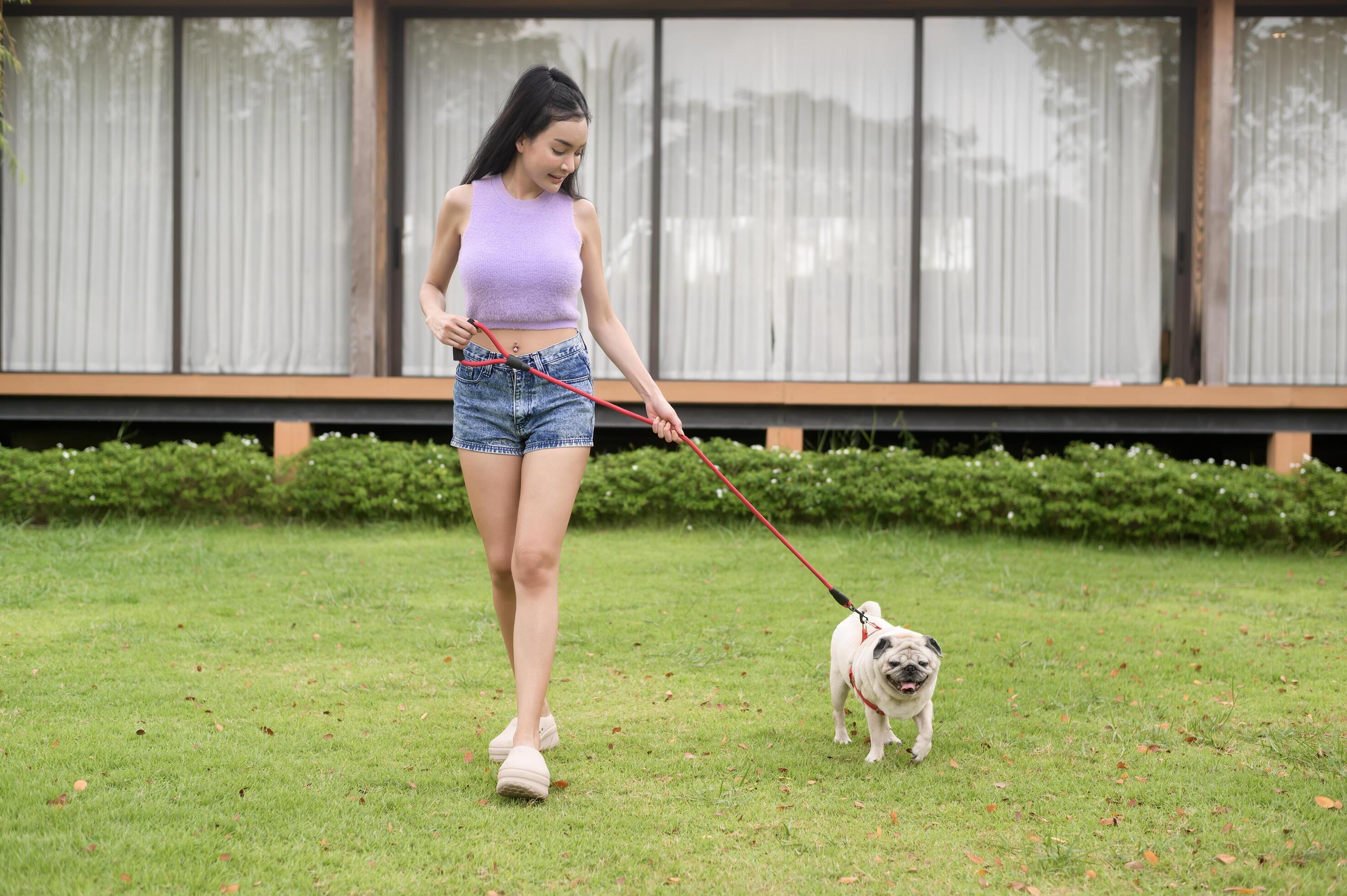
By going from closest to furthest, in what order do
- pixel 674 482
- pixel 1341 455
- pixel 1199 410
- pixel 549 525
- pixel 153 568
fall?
pixel 549 525
pixel 153 568
pixel 674 482
pixel 1199 410
pixel 1341 455

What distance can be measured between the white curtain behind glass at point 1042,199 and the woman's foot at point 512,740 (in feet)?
22.3

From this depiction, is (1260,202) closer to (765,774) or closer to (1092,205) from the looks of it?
(1092,205)

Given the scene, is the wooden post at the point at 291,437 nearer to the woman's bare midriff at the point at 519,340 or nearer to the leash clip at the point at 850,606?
the woman's bare midriff at the point at 519,340

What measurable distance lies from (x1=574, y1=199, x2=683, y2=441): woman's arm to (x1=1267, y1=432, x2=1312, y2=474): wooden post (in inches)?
269

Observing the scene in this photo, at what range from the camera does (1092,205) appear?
937cm

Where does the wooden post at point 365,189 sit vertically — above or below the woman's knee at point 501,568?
above

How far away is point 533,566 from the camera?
9.98ft

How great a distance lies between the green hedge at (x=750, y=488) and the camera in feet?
24.0

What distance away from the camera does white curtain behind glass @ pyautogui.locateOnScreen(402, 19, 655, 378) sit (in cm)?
949

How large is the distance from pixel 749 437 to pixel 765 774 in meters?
6.54

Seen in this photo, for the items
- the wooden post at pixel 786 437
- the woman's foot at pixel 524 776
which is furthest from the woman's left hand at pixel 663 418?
the wooden post at pixel 786 437

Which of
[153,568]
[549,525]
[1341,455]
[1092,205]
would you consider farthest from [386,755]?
[1341,455]

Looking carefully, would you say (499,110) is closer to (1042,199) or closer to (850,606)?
(1042,199)

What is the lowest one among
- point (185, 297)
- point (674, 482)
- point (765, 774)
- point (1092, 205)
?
point (765, 774)
